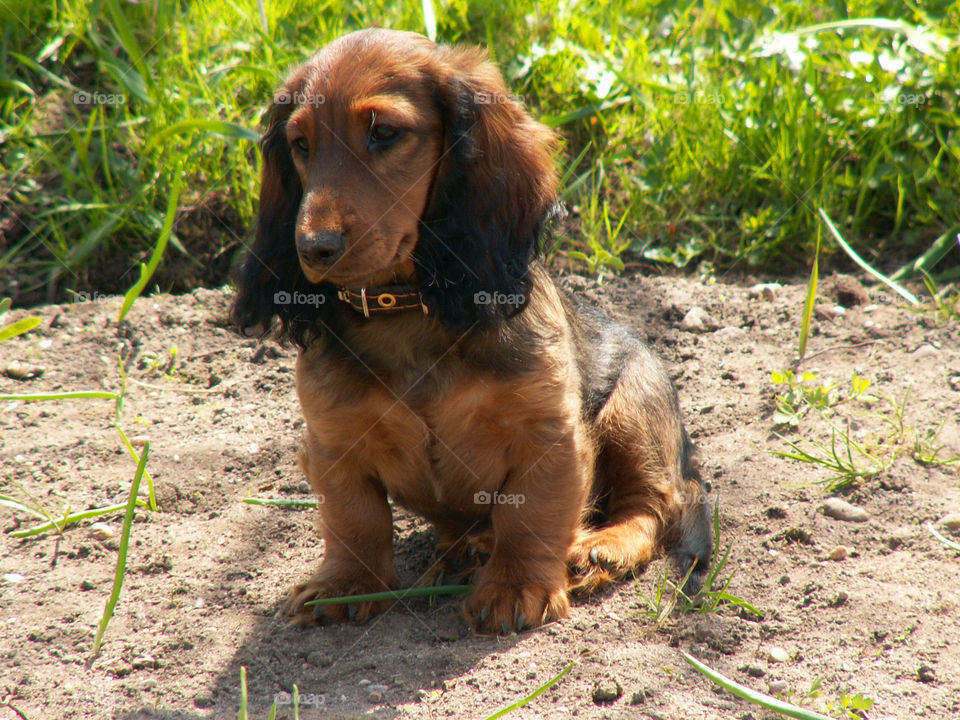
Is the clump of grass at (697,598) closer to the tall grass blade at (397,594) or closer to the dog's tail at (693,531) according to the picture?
the dog's tail at (693,531)

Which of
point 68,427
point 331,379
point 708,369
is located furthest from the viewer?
point 708,369

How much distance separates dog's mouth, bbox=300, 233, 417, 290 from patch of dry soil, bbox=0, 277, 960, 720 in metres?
1.13

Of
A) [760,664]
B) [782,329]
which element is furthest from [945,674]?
[782,329]

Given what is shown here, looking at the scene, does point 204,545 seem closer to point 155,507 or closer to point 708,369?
point 155,507

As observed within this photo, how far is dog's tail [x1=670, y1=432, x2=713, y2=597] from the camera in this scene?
3277 mm

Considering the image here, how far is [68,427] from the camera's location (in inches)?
167

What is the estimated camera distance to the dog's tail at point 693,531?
3277mm

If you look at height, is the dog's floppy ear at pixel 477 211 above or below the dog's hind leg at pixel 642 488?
above

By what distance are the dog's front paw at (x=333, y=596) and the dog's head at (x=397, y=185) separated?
805 mm

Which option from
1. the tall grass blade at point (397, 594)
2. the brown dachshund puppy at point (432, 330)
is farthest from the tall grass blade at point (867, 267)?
the tall grass blade at point (397, 594)

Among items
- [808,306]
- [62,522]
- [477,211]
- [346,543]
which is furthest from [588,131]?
[62,522]

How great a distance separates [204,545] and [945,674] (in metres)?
2.44

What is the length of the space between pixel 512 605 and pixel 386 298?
40.8 inches

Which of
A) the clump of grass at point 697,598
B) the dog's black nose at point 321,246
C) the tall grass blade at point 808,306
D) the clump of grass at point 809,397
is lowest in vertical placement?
the clump of grass at point 697,598
